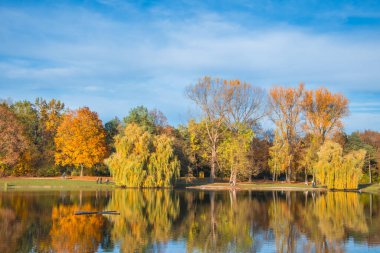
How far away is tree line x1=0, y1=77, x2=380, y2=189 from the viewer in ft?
Answer: 176

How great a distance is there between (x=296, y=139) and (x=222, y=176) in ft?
42.9

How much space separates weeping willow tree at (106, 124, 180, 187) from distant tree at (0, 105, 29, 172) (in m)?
13.0

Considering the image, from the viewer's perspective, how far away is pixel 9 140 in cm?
5534

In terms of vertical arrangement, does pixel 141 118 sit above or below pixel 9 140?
above

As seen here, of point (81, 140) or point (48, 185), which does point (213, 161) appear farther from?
point (48, 185)

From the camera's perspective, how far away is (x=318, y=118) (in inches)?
2525

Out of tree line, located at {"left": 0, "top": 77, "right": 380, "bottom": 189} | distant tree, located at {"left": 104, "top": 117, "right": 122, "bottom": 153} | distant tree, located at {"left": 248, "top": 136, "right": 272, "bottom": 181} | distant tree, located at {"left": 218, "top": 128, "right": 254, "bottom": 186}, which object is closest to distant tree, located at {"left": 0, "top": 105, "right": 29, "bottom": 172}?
tree line, located at {"left": 0, "top": 77, "right": 380, "bottom": 189}

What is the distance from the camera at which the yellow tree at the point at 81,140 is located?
59.9 meters

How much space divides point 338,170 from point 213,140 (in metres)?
18.6

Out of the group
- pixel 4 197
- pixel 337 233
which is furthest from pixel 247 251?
pixel 4 197

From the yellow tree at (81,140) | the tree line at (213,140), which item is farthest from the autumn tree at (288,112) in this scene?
the yellow tree at (81,140)

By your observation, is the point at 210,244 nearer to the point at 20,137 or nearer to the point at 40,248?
the point at 40,248

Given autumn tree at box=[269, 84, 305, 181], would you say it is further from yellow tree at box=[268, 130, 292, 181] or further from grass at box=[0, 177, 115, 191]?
A: grass at box=[0, 177, 115, 191]

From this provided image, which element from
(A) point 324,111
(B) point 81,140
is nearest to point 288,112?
(A) point 324,111
